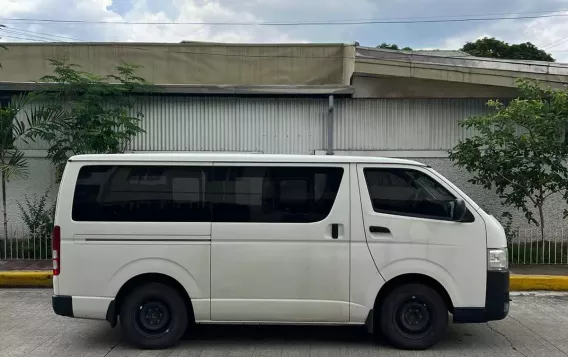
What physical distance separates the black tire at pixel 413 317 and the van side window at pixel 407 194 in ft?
2.56

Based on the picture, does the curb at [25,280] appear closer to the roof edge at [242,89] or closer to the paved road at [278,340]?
the paved road at [278,340]

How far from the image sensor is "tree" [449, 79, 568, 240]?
368 inches

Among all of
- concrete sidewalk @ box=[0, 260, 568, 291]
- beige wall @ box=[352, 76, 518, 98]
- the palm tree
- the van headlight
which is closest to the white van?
the van headlight

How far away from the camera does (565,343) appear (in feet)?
19.6

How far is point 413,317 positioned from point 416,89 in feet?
24.5

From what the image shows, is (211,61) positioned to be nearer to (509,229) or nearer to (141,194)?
(509,229)

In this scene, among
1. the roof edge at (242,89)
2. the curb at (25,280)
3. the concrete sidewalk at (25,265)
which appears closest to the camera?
the curb at (25,280)

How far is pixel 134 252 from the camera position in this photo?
559 centimetres

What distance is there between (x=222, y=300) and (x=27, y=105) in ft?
27.4

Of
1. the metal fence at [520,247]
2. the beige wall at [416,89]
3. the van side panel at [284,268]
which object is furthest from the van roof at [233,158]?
the beige wall at [416,89]

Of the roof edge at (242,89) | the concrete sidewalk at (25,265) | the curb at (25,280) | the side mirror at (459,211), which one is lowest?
the curb at (25,280)

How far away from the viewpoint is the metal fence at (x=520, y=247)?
10.2 metres

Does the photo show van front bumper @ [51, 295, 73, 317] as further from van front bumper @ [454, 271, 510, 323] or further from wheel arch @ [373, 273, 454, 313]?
van front bumper @ [454, 271, 510, 323]

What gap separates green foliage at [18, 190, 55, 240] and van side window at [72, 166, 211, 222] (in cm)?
566
